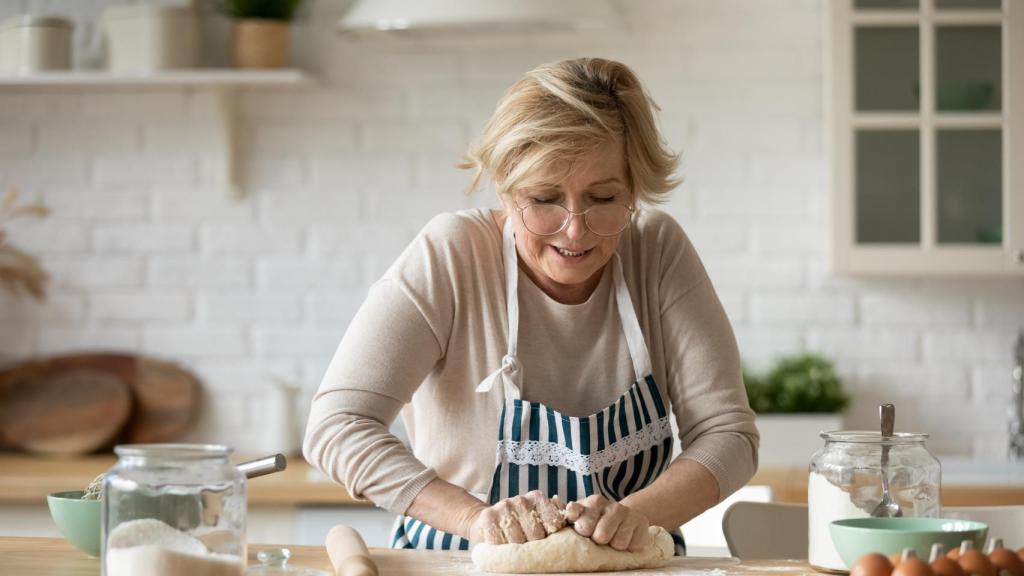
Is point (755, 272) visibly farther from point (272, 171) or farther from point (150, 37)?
point (150, 37)

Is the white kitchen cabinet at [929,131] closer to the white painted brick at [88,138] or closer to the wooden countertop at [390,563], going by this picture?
the wooden countertop at [390,563]

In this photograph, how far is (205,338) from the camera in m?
3.75

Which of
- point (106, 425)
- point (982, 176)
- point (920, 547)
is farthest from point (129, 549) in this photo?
point (982, 176)

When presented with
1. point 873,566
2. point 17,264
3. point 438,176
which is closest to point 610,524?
point 873,566

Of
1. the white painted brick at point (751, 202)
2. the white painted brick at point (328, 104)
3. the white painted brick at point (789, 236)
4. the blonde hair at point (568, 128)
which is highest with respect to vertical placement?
the white painted brick at point (328, 104)

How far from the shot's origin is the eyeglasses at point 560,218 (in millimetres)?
1923

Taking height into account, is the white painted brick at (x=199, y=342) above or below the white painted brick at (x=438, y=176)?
below

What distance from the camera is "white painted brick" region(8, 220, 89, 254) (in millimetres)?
3783

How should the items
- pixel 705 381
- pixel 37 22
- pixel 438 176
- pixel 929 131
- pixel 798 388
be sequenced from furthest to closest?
pixel 438 176 → pixel 37 22 → pixel 798 388 → pixel 929 131 → pixel 705 381

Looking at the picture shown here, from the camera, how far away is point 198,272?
12.3 ft

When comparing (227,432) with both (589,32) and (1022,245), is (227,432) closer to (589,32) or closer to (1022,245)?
(589,32)

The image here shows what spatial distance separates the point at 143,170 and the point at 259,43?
540 mm

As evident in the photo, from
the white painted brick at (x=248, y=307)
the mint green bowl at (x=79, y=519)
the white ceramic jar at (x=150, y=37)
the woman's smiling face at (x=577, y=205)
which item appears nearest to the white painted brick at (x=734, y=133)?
the white painted brick at (x=248, y=307)

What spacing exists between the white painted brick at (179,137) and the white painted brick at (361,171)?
1.02ft
